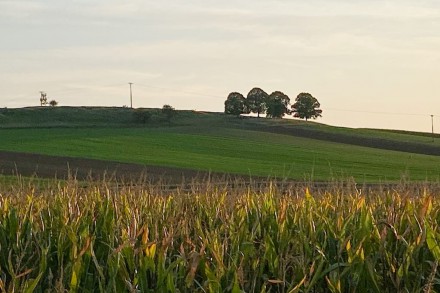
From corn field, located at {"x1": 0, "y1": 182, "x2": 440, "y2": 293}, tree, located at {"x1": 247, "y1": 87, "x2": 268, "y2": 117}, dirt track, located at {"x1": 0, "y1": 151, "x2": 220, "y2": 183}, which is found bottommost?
dirt track, located at {"x1": 0, "y1": 151, "x2": 220, "y2": 183}

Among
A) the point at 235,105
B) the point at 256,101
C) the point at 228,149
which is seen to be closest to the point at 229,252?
the point at 228,149

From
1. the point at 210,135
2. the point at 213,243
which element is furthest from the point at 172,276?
the point at 210,135

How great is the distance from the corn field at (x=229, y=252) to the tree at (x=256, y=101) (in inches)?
3437

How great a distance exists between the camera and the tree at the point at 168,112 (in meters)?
79.9

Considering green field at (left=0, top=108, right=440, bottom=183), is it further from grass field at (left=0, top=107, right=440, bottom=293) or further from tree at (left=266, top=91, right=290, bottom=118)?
grass field at (left=0, top=107, right=440, bottom=293)

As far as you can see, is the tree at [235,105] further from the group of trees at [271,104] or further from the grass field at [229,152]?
the grass field at [229,152]

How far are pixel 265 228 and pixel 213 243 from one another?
4.98 ft

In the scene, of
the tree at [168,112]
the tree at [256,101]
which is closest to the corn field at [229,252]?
the tree at [168,112]

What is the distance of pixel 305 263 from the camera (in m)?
5.41

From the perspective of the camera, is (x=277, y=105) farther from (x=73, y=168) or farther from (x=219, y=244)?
(x=219, y=244)

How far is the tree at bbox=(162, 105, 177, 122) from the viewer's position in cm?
7993

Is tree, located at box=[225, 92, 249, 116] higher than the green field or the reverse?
higher

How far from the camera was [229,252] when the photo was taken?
5.66m

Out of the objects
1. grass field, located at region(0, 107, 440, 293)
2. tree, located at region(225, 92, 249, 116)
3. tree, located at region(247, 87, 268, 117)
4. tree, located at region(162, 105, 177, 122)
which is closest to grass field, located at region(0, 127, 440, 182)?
tree, located at region(162, 105, 177, 122)
